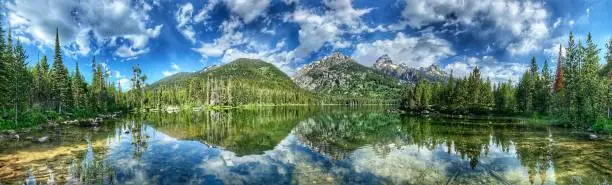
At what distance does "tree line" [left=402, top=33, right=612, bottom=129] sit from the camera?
5891 centimetres

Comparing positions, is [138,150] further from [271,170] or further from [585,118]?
[585,118]

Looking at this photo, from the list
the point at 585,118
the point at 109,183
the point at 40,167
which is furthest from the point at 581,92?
the point at 40,167

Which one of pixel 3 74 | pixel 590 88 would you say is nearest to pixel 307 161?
pixel 590 88

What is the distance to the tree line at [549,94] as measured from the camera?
58906mm

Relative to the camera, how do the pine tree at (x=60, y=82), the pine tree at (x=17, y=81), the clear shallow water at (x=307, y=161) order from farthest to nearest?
1. the pine tree at (x=60, y=82)
2. the pine tree at (x=17, y=81)
3. the clear shallow water at (x=307, y=161)

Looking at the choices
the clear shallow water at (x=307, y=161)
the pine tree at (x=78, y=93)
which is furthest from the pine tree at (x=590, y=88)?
the pine tree at (x=78, y=93)

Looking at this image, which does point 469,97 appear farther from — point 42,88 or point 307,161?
point 42,88

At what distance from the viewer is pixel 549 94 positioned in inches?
3789

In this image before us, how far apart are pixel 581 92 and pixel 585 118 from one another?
4837 millimetres

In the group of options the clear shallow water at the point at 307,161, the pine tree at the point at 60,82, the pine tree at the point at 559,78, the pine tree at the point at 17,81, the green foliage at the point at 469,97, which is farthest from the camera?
the green foliage at the point at 469,97

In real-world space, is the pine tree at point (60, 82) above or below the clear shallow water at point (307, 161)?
above

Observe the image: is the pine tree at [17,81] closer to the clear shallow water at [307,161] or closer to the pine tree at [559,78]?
the clear shallow water at [307,161]

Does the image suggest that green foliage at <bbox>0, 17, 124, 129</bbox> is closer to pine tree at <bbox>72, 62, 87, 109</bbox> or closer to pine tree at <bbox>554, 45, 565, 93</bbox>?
pine tree at <bbox>72, 62, 87, 109</bbox>

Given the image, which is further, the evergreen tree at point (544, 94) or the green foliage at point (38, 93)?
the evergreen tree at point (544, 94)
